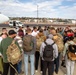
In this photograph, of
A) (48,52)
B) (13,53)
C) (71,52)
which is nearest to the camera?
(13,53)

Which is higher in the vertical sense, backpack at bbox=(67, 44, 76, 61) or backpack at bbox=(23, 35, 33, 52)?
backpack at bbox=(23, 35, 33, 52)

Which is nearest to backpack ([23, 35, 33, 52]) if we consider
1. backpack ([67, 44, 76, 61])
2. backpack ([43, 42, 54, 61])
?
backpack ([43, 42, 54, 61])

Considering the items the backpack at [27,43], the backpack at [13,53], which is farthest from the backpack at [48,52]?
the backpack at [13,53]

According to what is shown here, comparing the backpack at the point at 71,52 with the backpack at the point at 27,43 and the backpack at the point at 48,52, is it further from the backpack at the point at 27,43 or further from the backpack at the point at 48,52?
the backpack at the point at 27,43

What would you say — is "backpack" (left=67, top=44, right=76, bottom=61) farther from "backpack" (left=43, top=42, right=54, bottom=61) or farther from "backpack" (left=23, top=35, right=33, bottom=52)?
"backpack" (left=23, top=35, right=33, bottom=52)

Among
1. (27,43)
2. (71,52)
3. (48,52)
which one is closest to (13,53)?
(27,43)

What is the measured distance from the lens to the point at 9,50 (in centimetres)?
500

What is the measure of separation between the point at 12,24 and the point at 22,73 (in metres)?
40.1

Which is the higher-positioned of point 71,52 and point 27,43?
point 27,43

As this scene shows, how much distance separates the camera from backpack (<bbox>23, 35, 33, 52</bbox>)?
576 centimetres

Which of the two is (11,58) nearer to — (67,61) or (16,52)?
(16,52)

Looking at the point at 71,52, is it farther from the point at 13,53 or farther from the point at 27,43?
the point at 13,53

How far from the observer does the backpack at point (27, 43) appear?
18.9 ft

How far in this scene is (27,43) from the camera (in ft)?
18.9
